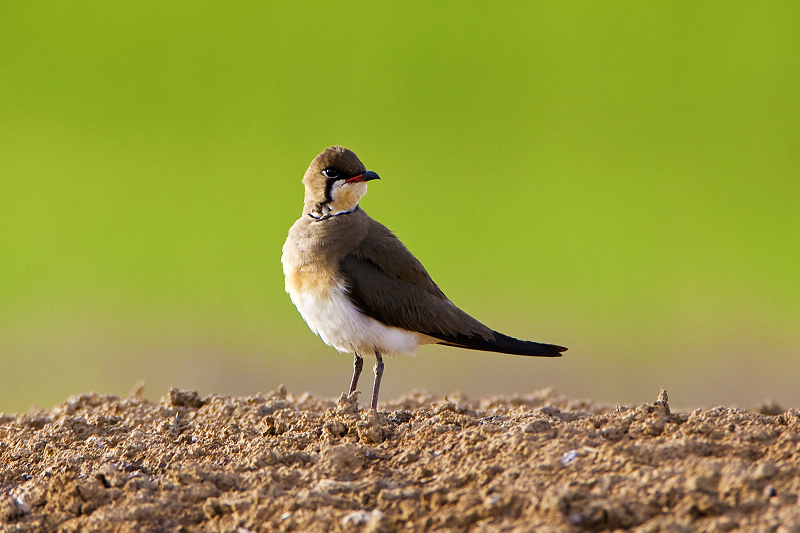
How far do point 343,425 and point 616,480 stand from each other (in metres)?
1.60

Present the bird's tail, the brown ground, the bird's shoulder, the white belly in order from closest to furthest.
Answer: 1. the brown ground
2. the white belly
3. the bird's shoulder
4. the bird's tail

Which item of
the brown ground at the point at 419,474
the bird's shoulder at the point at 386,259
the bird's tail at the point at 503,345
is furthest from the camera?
the bird's tail at the point at 503,345

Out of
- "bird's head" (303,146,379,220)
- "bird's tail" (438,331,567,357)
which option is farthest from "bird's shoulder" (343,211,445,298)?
"bird's tail" (438,331,567,357)

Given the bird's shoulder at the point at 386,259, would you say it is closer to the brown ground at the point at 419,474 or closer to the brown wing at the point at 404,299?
the brown wing at the point at 404,299

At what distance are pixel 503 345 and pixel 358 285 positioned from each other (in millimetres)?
1065

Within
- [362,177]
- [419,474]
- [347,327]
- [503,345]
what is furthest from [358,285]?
[419,474]

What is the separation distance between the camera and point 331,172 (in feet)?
22.1

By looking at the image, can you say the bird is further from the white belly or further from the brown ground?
the brown ground

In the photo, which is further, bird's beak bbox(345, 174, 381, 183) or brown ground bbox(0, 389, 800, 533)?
bird's beak bbox(345, 174, 381, 183)

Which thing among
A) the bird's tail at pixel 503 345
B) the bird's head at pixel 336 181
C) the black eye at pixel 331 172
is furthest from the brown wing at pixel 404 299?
the black eye at pixel 331 172

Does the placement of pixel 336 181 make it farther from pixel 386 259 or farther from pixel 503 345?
pixel 503 345

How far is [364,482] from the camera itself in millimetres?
4172

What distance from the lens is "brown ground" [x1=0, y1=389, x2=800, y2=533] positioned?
3.68 meters

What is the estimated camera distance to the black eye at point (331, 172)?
6.72 m
